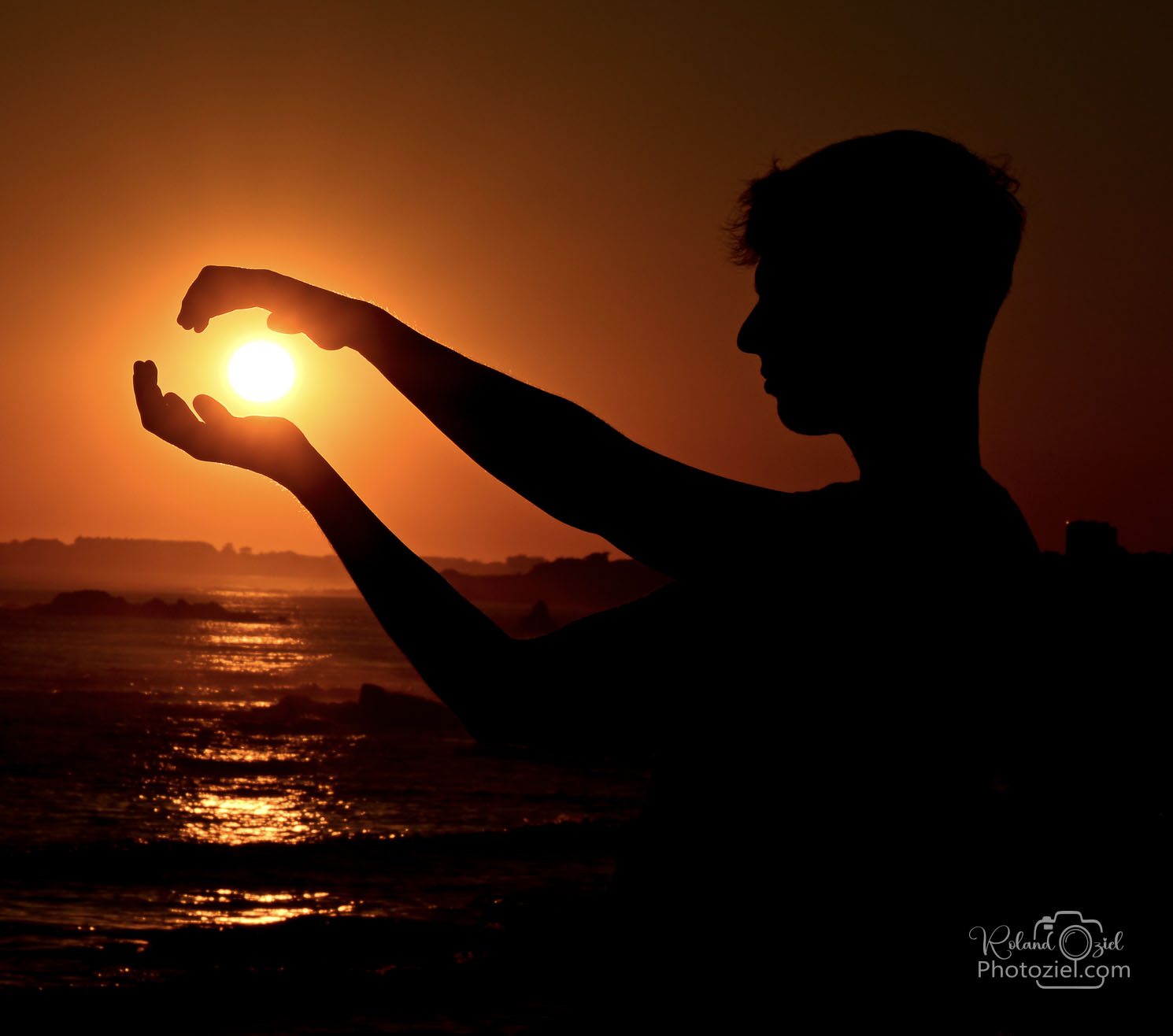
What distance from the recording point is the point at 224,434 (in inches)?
35.7

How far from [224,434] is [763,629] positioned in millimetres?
502

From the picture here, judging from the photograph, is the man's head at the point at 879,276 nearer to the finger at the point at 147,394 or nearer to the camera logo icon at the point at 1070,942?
the finger at the point at 147,394

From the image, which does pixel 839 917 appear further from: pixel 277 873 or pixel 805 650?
pixel 277 873

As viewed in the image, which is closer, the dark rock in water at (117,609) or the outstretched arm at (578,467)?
the outstretched arm at (578,467)

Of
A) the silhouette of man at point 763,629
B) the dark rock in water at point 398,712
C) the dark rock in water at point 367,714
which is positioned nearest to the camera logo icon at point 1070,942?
the silhouette of man at point 763,629

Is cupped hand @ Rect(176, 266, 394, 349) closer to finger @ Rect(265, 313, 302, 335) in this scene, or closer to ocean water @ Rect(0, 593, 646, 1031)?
finger @ Rect(265, 313, 302, 335)

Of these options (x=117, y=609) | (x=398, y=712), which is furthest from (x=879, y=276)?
(x=117, y=609)

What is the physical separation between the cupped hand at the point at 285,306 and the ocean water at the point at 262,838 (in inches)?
195

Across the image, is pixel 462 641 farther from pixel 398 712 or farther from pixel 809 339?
pixel 398 712

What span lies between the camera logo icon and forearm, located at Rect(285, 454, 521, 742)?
1789mm

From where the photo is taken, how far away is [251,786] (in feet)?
108

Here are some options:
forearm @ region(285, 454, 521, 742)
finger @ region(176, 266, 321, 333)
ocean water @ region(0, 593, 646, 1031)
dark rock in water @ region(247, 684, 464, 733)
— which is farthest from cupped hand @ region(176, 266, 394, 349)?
dark rock in water @ region(247, 684, 464, 733)

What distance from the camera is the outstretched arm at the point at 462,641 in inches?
31.9

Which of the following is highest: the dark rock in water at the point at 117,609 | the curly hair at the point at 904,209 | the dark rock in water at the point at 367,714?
the curly hair at the point at 904,209
